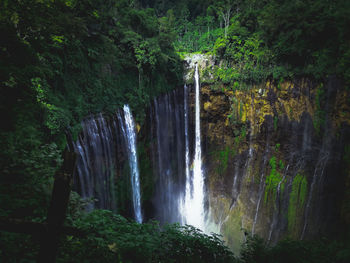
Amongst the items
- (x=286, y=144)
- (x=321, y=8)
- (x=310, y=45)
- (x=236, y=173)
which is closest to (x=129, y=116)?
(x=236, y=173)

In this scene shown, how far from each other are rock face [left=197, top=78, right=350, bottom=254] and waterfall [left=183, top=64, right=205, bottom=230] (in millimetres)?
576

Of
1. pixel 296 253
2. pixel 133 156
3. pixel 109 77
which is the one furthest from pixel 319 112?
pixel 109 77

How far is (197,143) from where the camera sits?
611 inches

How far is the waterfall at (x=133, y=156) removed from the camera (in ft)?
35.0

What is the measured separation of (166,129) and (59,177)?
12.4 metres

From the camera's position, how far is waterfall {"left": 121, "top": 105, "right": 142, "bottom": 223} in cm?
1066

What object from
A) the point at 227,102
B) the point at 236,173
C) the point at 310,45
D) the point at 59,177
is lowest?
the point at 59,177

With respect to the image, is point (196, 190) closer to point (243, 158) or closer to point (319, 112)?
point (243, 158)

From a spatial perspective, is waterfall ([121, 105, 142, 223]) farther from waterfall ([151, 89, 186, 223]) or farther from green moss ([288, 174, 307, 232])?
green moss ([288, 174, 307, 232])

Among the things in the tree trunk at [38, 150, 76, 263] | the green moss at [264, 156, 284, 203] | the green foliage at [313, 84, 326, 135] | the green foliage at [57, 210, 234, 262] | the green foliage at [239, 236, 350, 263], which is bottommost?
the green foliage at [239, 236, 350, 263]

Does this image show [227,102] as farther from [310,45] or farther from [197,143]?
[310,45]

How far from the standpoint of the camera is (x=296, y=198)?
12.1 meters

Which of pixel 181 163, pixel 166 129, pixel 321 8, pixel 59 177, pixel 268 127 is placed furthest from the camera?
pixel 181 163

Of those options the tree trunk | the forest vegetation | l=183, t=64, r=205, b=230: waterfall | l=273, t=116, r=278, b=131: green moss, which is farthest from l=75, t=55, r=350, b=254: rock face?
the tree trunk
